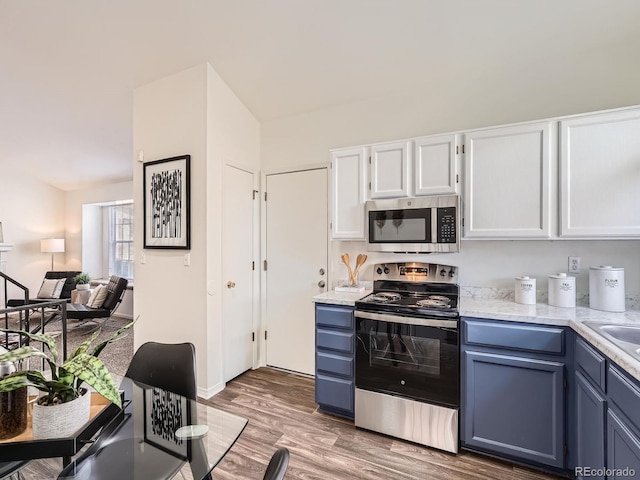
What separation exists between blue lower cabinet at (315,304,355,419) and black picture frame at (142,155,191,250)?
1.42 meters

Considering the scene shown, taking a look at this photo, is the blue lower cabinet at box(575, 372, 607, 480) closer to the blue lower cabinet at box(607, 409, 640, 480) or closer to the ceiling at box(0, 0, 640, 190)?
the blue lower cabinet at box(607, 409, 640, 480)

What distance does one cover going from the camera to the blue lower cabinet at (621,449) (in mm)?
1181

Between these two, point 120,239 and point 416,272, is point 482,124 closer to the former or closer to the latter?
point 416,272

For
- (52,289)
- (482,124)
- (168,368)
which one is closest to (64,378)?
(168,368)

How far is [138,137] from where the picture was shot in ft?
10.2

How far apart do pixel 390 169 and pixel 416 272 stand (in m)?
0.88

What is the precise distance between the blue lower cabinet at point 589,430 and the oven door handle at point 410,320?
2.18ft

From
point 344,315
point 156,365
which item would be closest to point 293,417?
point 344,315

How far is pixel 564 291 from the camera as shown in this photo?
2.02m

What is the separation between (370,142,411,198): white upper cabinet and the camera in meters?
2.42

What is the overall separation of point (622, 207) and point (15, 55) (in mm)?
4851

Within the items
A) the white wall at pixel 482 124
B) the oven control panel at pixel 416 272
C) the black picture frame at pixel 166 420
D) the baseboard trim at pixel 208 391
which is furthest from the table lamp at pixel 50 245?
the oven control panel at pixel 416 272

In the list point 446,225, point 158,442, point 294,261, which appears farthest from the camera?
point 294,261

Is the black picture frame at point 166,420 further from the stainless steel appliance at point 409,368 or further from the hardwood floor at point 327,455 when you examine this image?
the stainless steel appliance at point 409,368
